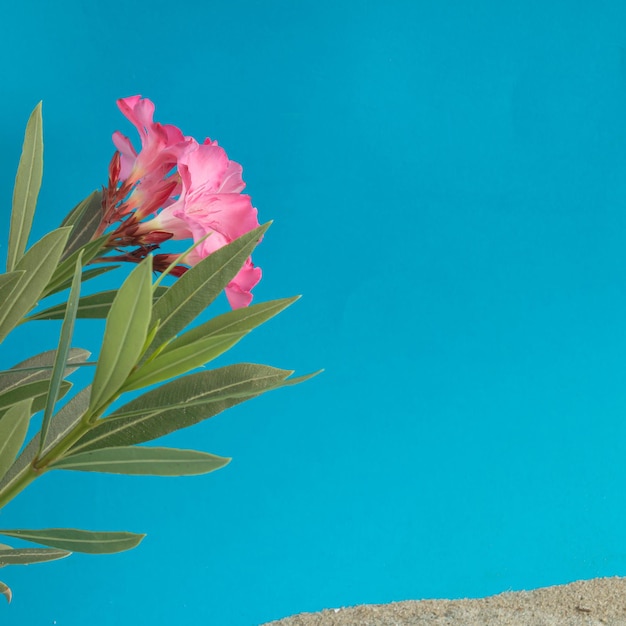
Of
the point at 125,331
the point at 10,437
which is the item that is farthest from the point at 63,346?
the point at 10,437

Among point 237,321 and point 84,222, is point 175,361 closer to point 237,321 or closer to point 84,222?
point 237,321

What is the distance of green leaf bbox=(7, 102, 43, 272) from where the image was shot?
2.34 ft

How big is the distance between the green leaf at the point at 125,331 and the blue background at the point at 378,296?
1012 millimetres

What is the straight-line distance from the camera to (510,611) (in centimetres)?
Answer: 185

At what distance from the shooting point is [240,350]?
163cm

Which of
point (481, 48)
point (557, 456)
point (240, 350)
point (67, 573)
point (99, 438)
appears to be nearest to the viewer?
point (99, 438)

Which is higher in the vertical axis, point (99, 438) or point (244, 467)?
point (244, 467)

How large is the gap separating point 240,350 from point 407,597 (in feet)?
2.42

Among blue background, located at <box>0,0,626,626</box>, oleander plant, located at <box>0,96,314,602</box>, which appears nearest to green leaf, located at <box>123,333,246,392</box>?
oleander plant, located at <box>0,96,314,602</box>

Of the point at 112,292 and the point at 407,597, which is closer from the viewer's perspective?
the point at 112,292

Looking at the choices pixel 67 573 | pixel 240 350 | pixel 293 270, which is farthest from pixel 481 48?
pixel 67 573

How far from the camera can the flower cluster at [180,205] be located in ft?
2.24

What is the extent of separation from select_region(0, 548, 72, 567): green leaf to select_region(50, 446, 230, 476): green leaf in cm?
21

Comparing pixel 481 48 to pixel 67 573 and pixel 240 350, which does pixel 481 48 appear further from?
pixel 67 573
